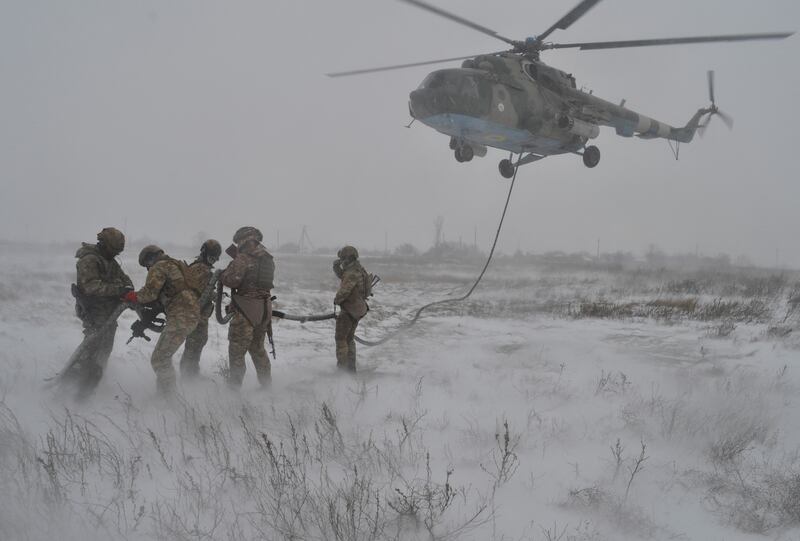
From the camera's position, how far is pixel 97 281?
4246 mm

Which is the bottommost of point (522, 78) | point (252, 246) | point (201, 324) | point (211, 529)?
point (211, 529)

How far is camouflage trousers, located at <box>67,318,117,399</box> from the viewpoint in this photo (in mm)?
4238

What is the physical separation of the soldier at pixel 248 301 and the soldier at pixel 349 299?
934 mm

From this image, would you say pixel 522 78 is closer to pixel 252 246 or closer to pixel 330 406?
pixel 252 246

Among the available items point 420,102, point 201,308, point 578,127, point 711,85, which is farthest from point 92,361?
point 711,85

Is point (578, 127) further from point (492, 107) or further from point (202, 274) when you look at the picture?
point (202, 274)

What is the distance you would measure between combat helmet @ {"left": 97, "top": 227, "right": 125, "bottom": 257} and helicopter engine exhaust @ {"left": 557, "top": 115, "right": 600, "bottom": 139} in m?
7.22

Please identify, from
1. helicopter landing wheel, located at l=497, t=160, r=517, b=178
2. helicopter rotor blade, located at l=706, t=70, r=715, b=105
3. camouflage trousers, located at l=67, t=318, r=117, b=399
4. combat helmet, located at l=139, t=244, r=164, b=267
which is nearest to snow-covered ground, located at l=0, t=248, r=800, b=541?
camouflage trousers, located at l=67, t=318, r=117, b=399

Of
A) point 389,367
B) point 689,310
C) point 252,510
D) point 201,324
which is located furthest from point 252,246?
point 689,310

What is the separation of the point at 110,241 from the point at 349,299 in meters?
2.60

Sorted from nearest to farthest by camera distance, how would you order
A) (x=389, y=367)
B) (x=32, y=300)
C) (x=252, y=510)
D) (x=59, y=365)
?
1. (x=252, y=510)
2. (x=59, y=365)
3. (x=389, y=367)
4. (x=32, y=300)

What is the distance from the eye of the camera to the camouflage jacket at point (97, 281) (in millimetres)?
4211

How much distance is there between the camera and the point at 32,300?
966 cm

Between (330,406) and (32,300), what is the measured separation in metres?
9.07
